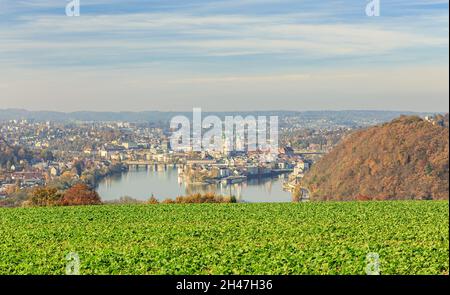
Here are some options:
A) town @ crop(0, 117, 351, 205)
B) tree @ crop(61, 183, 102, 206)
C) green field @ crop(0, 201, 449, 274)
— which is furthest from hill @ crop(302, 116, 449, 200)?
green field @ crop(0, 201, 449, 274)

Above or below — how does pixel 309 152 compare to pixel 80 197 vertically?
above

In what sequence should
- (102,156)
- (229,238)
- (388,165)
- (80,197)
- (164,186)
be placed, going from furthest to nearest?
1. (388,165)
2. (102,156)
3. (164,186)
4. (80,197)
5. (229,238)

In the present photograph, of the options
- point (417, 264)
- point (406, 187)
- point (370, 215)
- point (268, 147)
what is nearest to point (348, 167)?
point (406, 187)

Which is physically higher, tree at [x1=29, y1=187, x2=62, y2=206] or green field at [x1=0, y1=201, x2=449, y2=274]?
green field at [x1=0, y1=201, x2=449, y2=274]

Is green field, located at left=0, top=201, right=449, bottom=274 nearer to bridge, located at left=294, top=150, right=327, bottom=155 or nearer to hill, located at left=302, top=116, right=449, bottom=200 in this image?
bridge, located at left=294, top=150, right=327, bottom=155

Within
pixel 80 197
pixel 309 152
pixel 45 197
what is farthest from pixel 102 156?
pixel 309 152

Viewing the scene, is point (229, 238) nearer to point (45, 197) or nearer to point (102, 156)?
point (45, 197)
